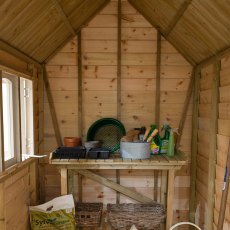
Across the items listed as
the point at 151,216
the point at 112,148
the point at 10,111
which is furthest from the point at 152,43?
the point at 151,216

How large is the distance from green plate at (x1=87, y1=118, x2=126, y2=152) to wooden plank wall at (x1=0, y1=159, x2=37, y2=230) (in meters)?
0.64

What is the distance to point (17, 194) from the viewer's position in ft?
5.88

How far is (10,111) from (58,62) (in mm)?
773

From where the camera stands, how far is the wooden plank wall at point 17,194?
154 cm

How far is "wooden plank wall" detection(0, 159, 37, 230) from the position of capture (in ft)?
5.04

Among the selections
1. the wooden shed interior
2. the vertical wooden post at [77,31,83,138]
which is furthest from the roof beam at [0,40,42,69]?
the vertical wooden post at [77,31,83,138]

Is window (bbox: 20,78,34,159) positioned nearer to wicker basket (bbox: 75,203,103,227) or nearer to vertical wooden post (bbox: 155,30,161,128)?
wicker basket (bbox: 75,203,103,227)

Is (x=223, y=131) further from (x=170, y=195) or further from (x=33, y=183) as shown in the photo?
(x=33, y=183)

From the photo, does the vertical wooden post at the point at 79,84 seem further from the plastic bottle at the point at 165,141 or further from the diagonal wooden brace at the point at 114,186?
the plastic bottle at the point at 165,141

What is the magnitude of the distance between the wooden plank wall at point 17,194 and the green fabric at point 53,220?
3.1 inches

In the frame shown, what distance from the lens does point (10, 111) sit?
1.84m

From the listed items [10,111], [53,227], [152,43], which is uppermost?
[152,43]

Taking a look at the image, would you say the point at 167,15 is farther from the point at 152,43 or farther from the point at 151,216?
the point at 151,216

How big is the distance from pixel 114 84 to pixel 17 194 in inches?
52.9
